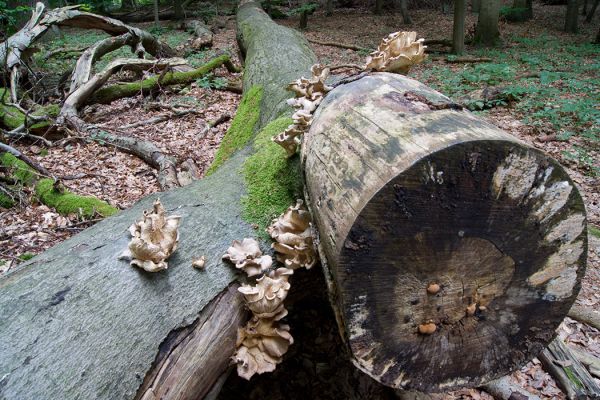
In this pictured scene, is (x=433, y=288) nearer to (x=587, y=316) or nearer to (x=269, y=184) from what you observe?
(x=269, y=184)

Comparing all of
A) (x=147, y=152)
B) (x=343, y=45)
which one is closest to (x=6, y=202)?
(x=147, y=152)

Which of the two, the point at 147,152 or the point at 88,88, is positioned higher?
the point at 88,88

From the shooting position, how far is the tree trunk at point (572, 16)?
14414 mm

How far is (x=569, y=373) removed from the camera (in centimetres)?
277

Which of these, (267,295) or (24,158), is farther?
(24,158)

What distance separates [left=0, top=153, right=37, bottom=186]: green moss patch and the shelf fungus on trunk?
4.06m

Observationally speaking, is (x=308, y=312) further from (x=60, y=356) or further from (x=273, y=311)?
(x=60, y=356)

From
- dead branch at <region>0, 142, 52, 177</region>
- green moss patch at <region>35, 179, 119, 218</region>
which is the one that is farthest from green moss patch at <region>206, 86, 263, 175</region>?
dead branch at <region>0, 142, 52, 177</region>

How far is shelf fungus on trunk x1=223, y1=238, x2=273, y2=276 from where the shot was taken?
2088 mm

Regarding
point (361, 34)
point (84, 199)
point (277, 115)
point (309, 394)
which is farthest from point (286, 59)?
point (361, 34)

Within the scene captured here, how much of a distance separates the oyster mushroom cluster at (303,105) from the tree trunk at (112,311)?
565 millimetres

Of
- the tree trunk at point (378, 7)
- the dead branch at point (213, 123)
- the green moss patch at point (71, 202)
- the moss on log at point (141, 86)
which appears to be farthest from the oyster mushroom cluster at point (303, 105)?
the tree trunk at point (378, 7)

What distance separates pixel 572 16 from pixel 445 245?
17.5 m

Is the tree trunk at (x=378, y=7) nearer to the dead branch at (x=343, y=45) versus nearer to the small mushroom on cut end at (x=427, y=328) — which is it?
the dead branch at (x=343, y=45)
